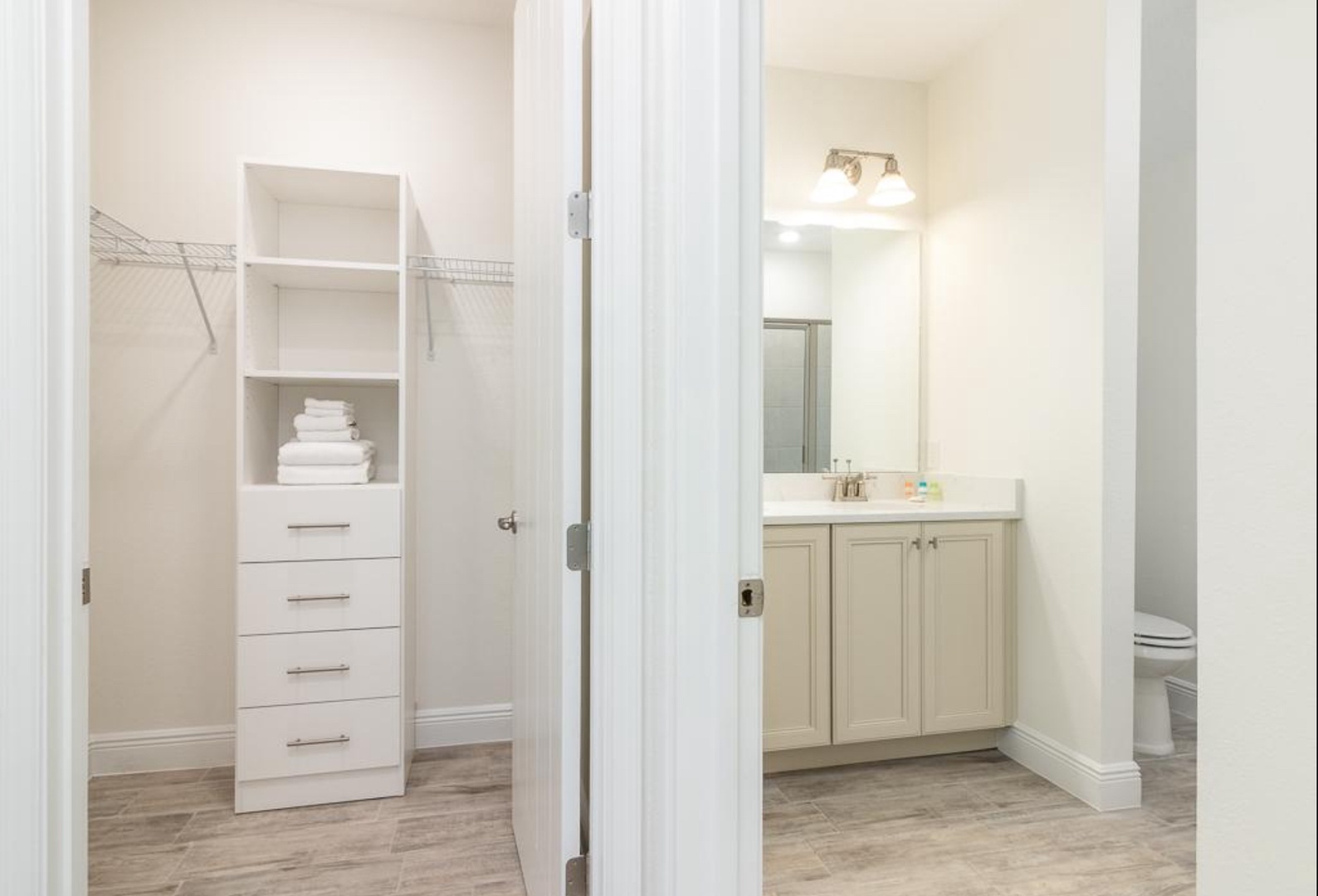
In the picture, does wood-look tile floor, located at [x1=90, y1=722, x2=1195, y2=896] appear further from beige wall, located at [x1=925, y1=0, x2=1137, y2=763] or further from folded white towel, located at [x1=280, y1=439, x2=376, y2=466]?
folded white towel, located at [x1=280, y1=439, x2=376, y2=466]

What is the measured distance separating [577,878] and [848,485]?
6.83 feet

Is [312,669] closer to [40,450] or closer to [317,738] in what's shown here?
[317,738]

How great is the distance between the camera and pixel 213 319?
2654mm

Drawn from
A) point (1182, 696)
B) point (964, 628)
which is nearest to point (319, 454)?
point (964, 628)

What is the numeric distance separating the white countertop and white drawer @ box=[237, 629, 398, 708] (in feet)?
4.52

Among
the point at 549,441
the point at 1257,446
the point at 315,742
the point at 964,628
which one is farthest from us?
the point at 964,628

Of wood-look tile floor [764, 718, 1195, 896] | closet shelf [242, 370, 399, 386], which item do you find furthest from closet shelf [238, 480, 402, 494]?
wood-look tile floor [764, 718, 1195, 896]

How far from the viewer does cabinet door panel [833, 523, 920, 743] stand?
2.60 m

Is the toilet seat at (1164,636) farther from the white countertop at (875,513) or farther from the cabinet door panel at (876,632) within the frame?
the cabinet door panel at (876,632)

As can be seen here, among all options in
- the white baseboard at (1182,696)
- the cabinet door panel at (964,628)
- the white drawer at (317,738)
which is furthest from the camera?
the white baseboard at (1182,696)

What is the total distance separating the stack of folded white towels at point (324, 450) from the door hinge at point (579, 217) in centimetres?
145

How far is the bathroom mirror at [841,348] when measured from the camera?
10.2 ft

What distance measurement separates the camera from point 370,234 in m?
2.79

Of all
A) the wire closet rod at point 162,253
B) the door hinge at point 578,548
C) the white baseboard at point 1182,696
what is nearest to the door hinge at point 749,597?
the door hinge at point 578,548
